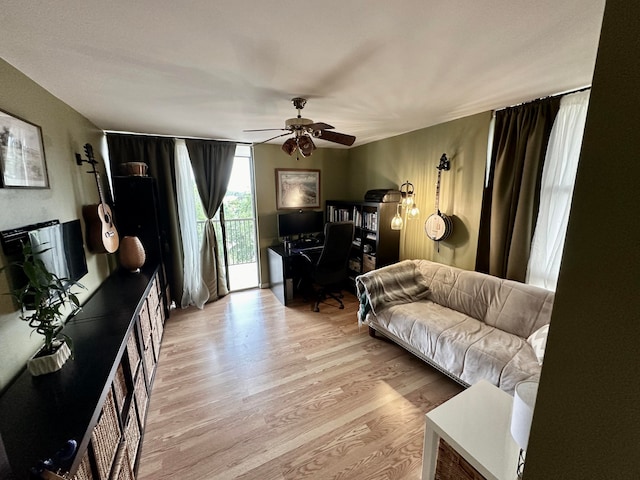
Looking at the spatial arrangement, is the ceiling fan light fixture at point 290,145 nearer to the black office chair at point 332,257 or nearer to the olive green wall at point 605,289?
the black office chair at point 332,257

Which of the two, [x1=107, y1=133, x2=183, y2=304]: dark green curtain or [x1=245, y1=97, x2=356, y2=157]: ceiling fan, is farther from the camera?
[x1=107, y1=133, x2=183, y2=304]: dark green curtain

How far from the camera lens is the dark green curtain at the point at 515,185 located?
2.10 m

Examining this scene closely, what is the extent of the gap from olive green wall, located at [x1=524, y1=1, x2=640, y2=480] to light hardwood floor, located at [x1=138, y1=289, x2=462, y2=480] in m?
1.39

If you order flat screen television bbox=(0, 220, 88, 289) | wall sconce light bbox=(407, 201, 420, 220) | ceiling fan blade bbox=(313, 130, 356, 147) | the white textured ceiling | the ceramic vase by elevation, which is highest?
the white textured ceiling

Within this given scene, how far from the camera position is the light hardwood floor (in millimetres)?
1528

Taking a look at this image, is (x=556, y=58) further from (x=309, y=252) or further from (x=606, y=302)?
(x=309, y=252)

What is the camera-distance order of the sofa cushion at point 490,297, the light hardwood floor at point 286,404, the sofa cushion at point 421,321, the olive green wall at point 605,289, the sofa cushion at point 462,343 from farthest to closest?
the sofa cushion at point 421,321
the sofa cushion at point 490,297
the sofa cushion at point 462,343
the light hardwood floor at point 286,404
the olive green wall at point 605,289

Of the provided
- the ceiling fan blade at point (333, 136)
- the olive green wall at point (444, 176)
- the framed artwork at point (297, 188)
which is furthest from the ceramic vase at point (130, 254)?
the olive green wall at point (444, 176)

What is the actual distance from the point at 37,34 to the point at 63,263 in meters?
1.22

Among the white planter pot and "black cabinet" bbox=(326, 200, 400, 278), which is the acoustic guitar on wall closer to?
the white planter pot

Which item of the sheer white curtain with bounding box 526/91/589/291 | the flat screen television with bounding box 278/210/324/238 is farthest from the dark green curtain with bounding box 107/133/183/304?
the sheer white curtain with bounding box 526/91/589/291

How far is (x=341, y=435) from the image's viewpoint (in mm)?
1693

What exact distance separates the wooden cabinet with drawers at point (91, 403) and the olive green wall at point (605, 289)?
1235 millimetres

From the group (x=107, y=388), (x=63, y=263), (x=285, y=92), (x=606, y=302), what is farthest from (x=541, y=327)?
(x=63, y=263)
